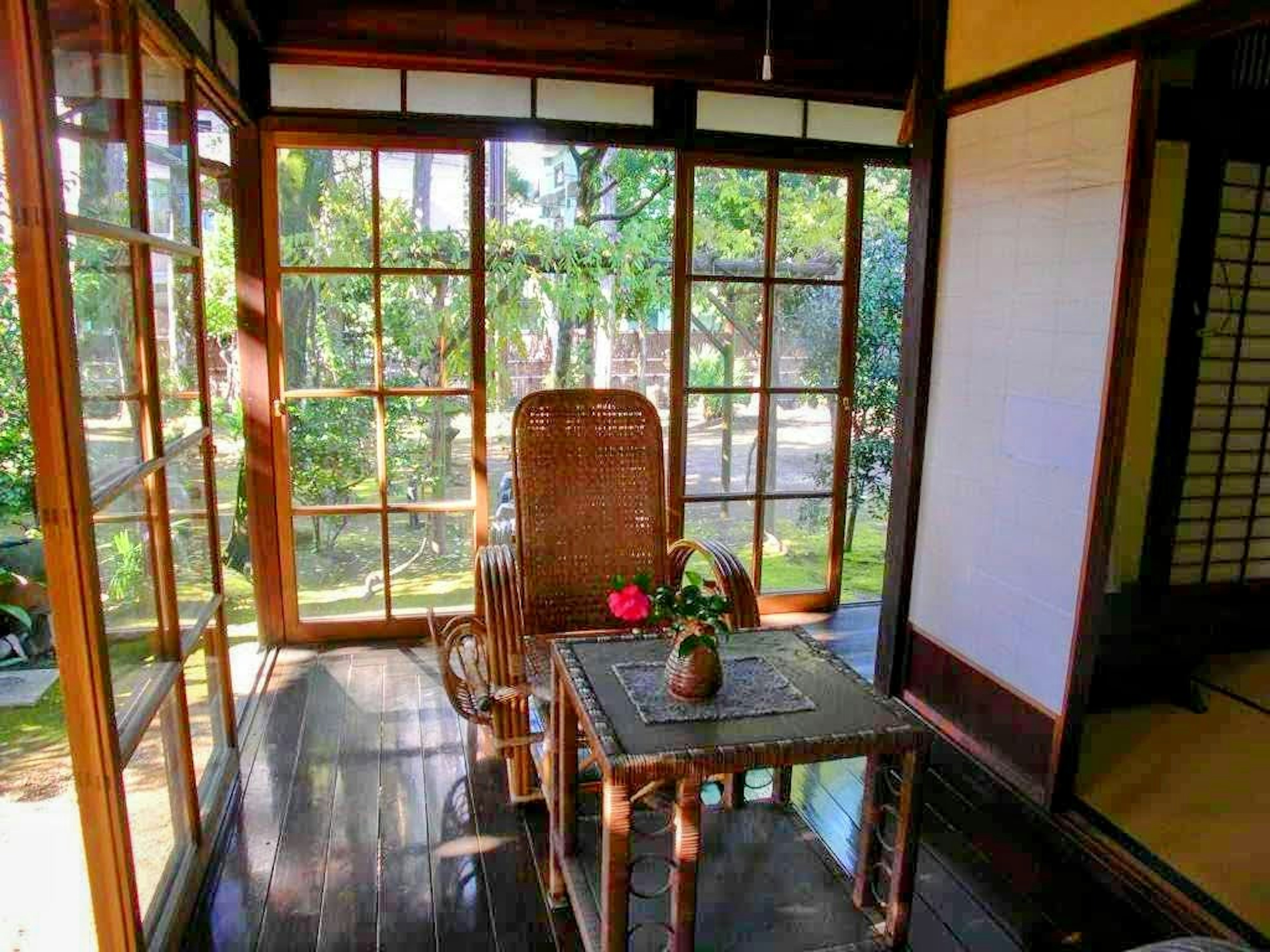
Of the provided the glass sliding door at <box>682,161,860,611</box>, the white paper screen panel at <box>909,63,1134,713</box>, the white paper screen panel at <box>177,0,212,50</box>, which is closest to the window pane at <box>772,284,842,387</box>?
the glass sliding door at <box>682,161,860,611</box>

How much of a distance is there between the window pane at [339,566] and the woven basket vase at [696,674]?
6.96 ft

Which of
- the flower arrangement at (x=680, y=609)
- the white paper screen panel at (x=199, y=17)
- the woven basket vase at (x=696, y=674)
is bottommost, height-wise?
the woven basket vase at (x=696, y=674)

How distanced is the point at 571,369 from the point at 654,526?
317 cm

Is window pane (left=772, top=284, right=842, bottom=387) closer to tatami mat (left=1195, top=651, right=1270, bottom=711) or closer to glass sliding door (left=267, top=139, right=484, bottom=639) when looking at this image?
glass sliding door (left=267, top=139, right=484, bottom=639)

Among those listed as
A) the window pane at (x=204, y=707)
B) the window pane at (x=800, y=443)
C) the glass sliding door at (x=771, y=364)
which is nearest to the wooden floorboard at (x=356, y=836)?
the window pane at (x=204, y=707)

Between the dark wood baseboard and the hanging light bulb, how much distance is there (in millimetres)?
2043

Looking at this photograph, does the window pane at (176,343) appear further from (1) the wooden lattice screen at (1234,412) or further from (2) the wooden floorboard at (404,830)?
(1) the wooden lattice screen at (1234,412)

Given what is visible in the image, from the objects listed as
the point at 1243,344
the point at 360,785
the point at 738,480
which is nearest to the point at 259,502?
the point at 360,785

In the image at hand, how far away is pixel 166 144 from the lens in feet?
6.86

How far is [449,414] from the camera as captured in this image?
3.60m

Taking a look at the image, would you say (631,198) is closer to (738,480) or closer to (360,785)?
(738,480)

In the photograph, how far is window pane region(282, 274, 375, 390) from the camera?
3.40 meters

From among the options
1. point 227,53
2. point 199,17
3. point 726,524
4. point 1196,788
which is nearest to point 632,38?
point 227,53

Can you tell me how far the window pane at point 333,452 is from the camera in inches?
138
